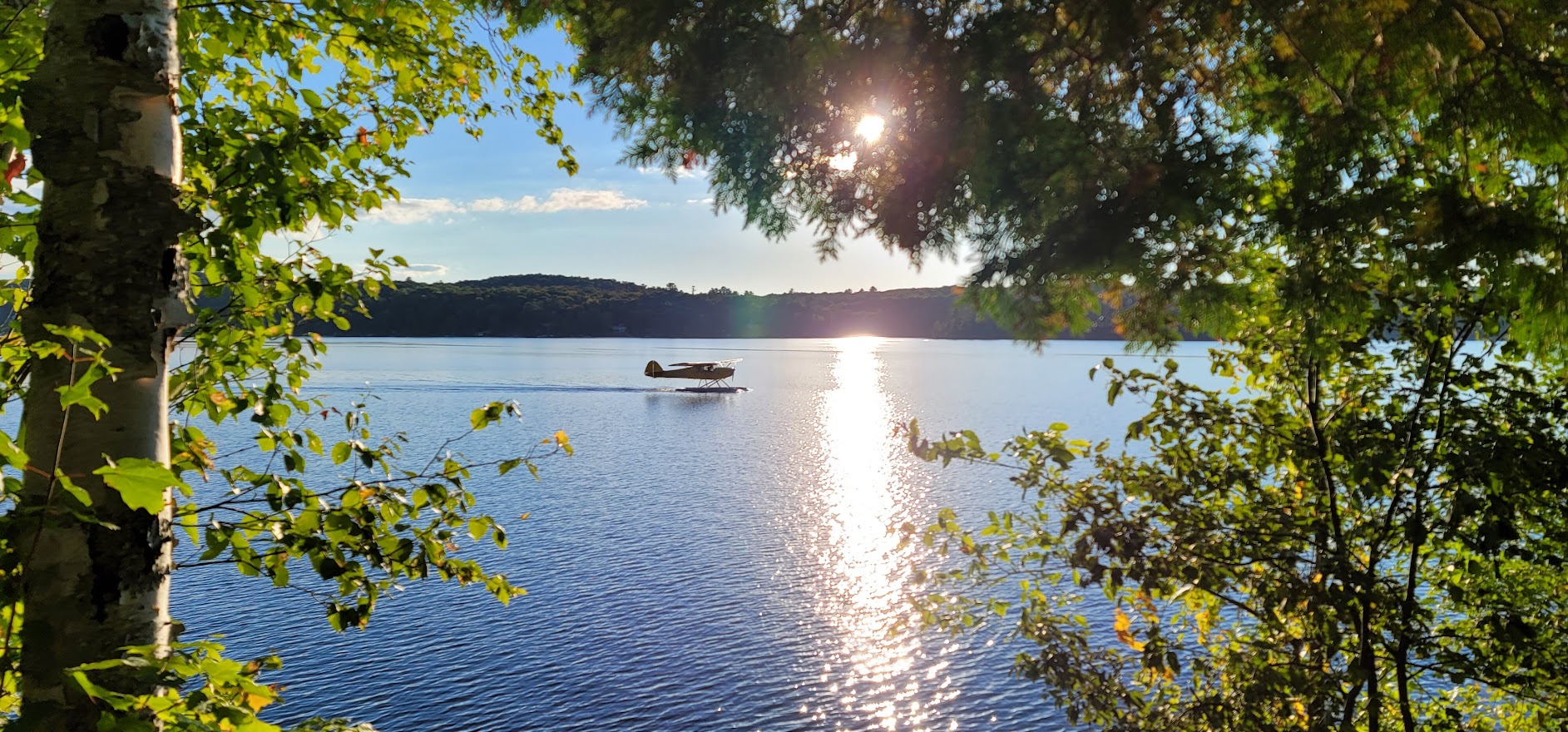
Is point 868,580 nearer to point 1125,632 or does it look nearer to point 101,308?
point 1125,632

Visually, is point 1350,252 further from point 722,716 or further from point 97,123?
point 722,716

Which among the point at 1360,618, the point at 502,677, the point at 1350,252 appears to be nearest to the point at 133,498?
the point at 1350,252

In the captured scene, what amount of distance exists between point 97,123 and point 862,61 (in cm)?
313

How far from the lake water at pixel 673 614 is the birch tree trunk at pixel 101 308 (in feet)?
12.3

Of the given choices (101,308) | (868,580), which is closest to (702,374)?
(868,580)

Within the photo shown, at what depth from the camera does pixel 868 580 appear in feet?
75.9

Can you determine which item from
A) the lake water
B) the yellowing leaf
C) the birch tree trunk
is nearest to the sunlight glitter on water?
the lake water

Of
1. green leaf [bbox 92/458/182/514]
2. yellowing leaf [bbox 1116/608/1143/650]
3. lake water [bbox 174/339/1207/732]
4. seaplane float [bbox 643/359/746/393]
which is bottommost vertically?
lake water [bbox 174/339/1207/732]

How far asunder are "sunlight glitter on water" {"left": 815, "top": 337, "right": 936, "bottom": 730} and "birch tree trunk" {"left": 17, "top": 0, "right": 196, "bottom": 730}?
14.6 feet

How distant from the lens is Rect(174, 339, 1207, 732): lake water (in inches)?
625

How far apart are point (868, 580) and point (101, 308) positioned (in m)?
21.7

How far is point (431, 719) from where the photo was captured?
49.5 feet

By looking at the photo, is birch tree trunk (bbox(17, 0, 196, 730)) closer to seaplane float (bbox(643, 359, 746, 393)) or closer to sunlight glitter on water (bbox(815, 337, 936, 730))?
sunlight glitter on water (bbox(815, 337, 936, 730))

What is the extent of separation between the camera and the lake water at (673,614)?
15.9m
